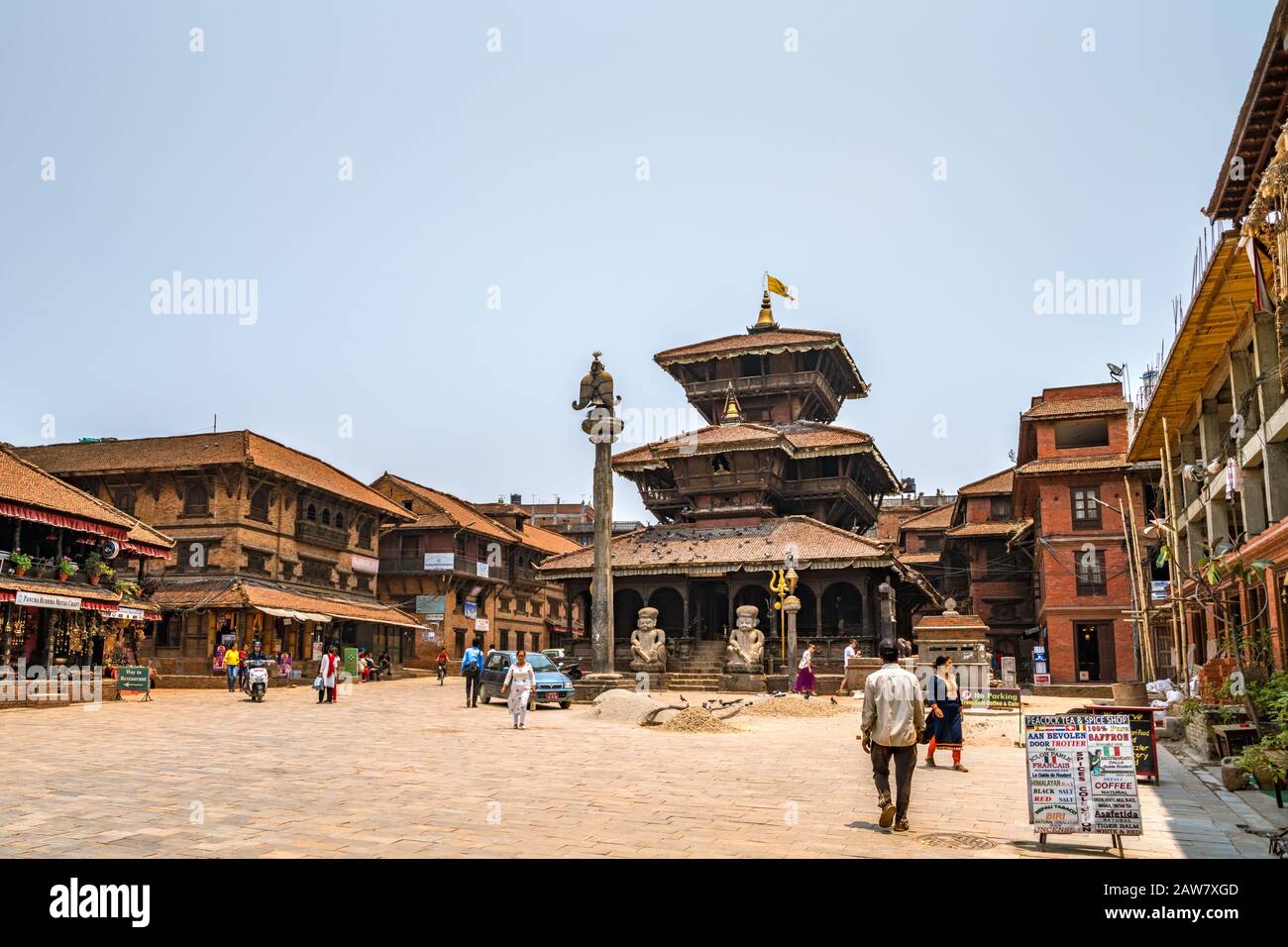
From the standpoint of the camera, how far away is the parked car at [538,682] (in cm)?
2617

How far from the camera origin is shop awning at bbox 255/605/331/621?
1518 inches

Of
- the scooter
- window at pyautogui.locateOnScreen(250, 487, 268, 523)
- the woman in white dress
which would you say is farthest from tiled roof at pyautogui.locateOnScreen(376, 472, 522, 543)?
the woman in white dress

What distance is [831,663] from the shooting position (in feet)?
116

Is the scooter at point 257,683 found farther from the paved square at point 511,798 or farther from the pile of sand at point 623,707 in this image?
the pile of sand at point 623,707

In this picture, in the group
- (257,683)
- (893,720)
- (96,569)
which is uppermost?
(96,569)

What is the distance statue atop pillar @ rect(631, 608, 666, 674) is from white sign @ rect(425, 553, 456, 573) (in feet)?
70.4

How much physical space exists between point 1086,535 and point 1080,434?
4.77 meters

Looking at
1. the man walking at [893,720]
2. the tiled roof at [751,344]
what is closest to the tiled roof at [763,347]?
the tiled roof at [751,344]

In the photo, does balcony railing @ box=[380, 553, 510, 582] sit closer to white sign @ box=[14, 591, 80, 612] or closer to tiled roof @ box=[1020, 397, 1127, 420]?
white sign @ box=[14, 591, 80, 612]

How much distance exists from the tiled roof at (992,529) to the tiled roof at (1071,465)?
745cm

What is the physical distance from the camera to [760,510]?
140 feet

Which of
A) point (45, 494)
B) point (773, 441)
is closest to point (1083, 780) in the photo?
point (45, 494)

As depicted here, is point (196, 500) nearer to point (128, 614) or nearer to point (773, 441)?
point (128, 614)
